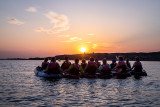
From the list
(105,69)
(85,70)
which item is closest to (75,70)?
(85,70)

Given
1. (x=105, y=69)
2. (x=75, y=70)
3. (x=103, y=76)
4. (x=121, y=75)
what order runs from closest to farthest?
(x=75, y=70) → (x=103, y=76) → (x=105, y=69) → (x=121, y=75)

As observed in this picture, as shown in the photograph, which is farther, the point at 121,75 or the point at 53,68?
the point at 121,75

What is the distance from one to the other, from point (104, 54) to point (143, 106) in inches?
7516

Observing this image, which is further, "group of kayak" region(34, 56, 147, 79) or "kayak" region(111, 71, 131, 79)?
"kayak" region(111, 71, 131, 79)

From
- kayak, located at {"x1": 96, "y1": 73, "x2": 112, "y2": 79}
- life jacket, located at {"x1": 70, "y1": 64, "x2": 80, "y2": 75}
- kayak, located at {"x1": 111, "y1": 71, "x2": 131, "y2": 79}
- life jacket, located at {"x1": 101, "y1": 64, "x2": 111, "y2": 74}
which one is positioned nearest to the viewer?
life jacket, located at {"x1": 70, "y1": 64, "x2": 80, "y2": 75}

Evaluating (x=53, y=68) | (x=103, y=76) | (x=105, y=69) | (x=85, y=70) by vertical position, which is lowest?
(x=103, y=76)

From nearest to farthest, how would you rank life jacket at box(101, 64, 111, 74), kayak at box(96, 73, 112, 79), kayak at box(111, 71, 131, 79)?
kayak at box(96, 73, 112, 79), life jacket at box(101, 64, 111, 74), kayak at box(111, 71, 131, 79)

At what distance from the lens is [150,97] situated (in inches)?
464

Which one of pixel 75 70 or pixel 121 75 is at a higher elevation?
pixel 75 70

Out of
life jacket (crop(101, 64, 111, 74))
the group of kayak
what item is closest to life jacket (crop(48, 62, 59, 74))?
the group of kayak

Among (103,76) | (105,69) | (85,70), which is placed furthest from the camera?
(85,70)

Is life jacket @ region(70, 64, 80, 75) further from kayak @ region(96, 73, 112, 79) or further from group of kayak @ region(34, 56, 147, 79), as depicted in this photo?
kayak @ region(96, 73, 112, 79)

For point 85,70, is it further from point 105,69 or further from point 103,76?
point 105,69

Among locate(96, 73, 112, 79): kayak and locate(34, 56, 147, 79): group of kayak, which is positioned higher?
locate(34, 56, 147, 79): group of kayak
